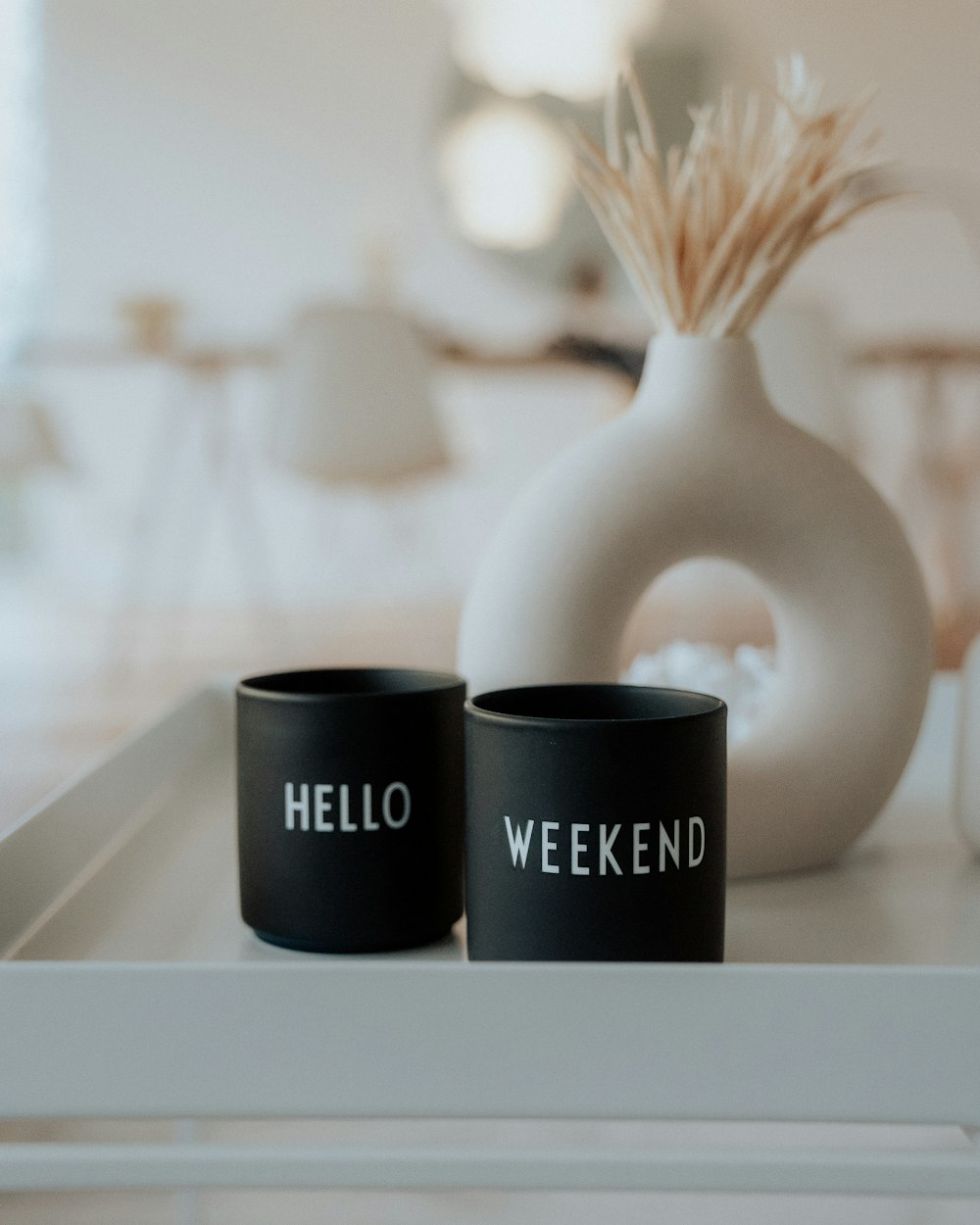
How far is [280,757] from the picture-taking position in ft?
1.45

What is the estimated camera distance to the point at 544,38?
13.0 ft

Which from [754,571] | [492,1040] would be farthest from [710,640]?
[492,1040]

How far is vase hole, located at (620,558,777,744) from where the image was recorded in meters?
0.70

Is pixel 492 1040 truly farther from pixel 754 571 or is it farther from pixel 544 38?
pixel 544 38

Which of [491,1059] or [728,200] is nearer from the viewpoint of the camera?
[491,1059]

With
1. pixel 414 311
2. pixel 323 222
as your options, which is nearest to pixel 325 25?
pixel 323 222

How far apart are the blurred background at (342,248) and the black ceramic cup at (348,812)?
3299mm

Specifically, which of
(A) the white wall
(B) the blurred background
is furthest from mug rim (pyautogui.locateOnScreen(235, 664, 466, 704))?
(A) the white wall

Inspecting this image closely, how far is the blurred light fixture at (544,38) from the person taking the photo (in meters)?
3.96

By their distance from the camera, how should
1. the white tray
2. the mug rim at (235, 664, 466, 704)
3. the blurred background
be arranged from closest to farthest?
the white tray
the mug rim at (235, 664, 466, 704)
the blurred background

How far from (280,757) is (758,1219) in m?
0.63

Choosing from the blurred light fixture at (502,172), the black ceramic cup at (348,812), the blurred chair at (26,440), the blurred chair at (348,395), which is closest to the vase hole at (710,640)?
the black ceramic cup at (348,812)

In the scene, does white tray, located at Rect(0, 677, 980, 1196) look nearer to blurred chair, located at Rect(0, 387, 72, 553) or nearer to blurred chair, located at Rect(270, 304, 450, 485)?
blurred chair, located at Rect(270, 304, 450, 485)

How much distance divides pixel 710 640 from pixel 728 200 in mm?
2879
